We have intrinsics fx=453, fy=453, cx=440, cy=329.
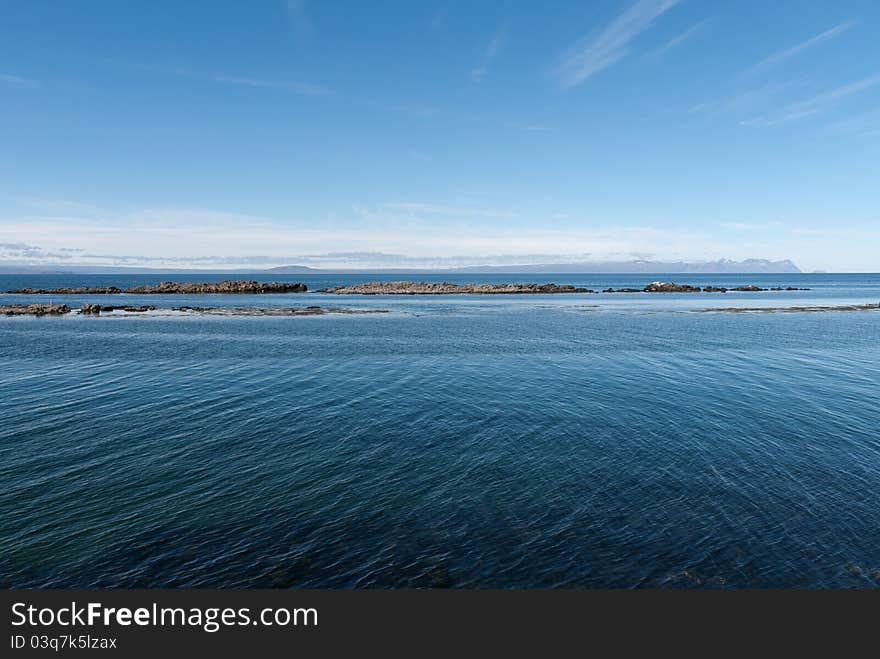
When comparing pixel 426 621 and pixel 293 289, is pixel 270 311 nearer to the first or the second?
pixel 293 289

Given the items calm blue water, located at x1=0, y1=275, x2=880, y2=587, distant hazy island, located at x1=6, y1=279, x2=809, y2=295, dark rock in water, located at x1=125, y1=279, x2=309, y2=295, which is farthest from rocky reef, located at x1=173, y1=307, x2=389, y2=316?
distant hazy island, located at x1=6, y1=279, x2=809, y2=295

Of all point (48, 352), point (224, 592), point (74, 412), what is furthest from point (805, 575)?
point (48, 352)

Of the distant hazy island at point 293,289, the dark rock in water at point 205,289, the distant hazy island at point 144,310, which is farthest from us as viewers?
the dark rock in water at point 205,289

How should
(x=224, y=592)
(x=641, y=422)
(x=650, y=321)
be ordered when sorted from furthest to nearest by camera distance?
(x=650, y=321) → (x=641, y=422) → (x=224, y=592)

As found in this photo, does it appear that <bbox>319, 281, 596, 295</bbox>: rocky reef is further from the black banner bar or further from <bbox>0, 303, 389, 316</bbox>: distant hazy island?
the black banner bar

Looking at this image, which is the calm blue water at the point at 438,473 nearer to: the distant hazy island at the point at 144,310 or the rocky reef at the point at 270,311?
the rocky reef at the point at 270,311

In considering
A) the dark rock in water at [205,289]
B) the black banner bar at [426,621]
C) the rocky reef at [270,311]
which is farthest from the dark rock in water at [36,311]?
the black banner bar at [426,621]

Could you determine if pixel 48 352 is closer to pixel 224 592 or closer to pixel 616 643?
pixel 224 592

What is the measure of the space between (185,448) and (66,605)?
37.7ft

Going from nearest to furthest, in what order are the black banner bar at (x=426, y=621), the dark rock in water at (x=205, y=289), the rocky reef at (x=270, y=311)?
the black banner bar at (x=426, y=621) < the rocky reef at (x=270, y=311) < the dark rock in water at (x=205, y=289)

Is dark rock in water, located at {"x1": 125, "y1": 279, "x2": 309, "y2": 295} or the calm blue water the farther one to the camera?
dark rock in water, located at {"x1": 125, "y1": 279, "x2": 309, "y2": 295}

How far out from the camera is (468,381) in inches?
1484

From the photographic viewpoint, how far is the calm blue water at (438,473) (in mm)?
13789

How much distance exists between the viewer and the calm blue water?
13789 mm
